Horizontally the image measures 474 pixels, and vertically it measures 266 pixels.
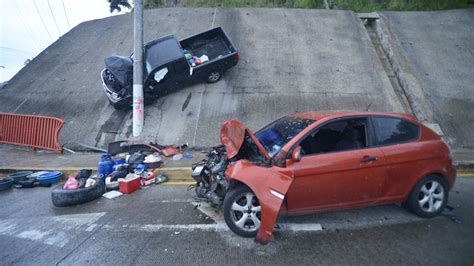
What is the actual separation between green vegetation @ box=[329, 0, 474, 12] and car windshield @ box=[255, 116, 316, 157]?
40.5 ft

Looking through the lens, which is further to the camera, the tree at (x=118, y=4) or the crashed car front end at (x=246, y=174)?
the tree at (x=118, y=4)

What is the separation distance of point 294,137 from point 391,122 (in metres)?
1.49

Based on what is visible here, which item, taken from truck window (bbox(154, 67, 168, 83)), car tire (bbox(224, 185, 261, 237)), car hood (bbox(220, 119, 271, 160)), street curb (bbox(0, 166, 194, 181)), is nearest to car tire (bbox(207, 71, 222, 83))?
truck window (bbox(154, 67, 168, 83))

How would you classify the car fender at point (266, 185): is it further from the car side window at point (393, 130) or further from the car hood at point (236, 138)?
the car side window at point (393, 130)

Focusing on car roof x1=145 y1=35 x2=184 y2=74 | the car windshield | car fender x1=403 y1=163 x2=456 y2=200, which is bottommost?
car fender x1=403 y1=163 x2=456 y2=200

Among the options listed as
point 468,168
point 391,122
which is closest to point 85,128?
point 391,122

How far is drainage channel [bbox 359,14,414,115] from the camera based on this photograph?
29.5 feet

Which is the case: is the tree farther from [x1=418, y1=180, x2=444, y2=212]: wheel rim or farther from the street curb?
[x1=418, y1=180, x2=444, y2=212]: wheel rim

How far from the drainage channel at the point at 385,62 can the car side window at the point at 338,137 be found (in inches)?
247

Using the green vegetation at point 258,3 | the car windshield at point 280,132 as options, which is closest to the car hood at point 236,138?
the car windshield at point 280,132

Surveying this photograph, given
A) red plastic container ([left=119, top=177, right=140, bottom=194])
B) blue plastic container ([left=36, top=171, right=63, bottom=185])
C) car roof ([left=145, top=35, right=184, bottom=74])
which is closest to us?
red plastic container ([left=119, top=177, right=140, bottom=194])

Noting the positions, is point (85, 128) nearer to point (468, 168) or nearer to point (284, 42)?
point (284, 42)

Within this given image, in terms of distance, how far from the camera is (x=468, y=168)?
5988 millimetres

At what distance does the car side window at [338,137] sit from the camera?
3.53 m
